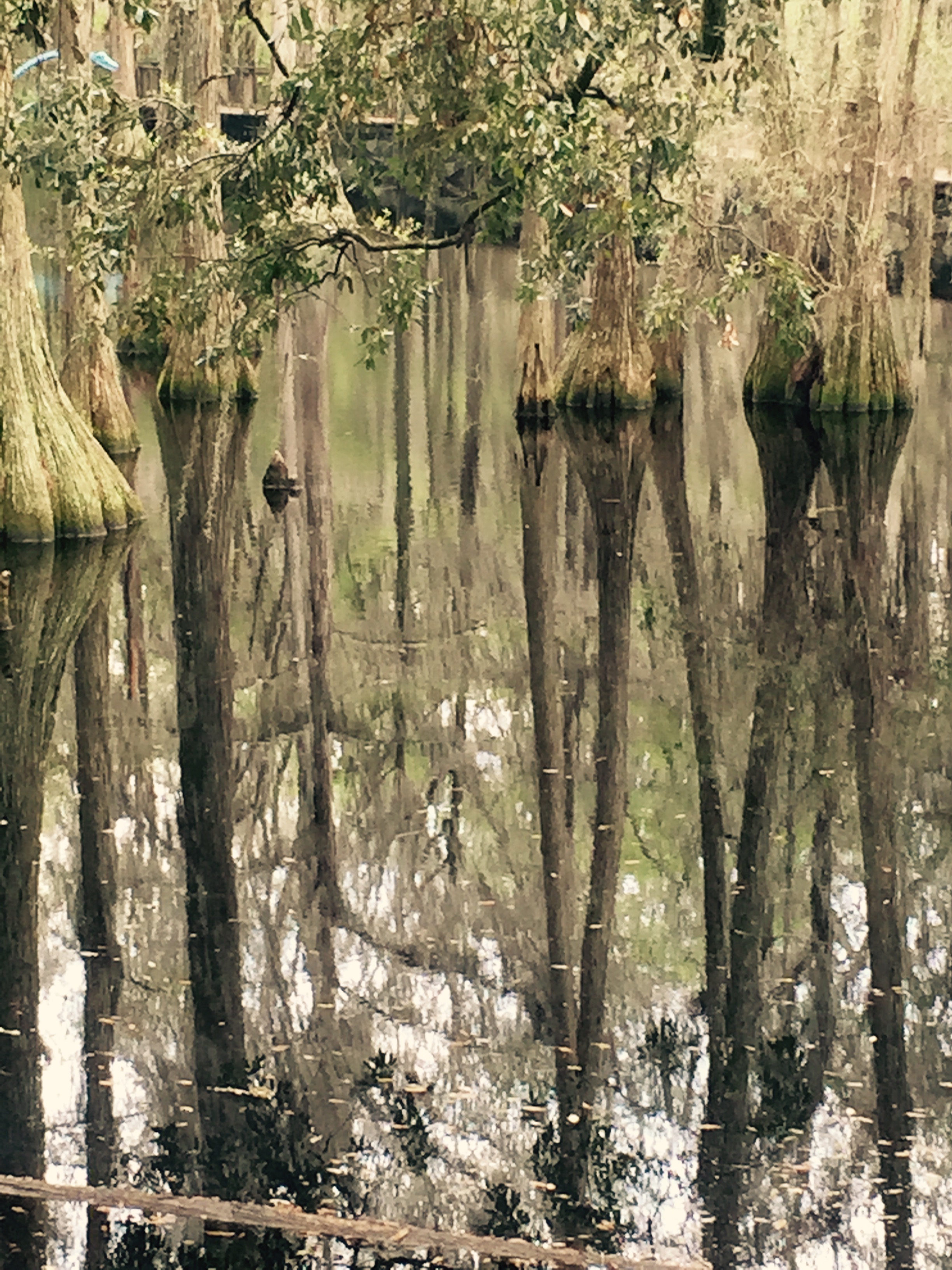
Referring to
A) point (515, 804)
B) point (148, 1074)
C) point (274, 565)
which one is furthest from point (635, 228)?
point (148, 1074)

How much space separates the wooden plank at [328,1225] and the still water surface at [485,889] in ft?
0.23

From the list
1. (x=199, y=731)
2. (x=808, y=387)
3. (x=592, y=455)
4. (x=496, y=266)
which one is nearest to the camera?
(x=199, y=731)

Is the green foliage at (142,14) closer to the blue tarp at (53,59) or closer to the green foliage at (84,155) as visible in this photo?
the blue tarp at (53,59)

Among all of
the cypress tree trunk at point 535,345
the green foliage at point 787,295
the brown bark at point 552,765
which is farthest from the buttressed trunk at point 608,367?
the brown bark at point 552,765

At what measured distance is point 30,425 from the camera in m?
15.4

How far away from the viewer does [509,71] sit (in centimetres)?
1244

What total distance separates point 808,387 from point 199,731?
1905 centimetres

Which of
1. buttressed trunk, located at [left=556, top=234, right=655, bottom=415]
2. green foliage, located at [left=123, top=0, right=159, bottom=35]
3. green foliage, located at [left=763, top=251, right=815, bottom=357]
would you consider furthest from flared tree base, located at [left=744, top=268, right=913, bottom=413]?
green foliage, located at [left=123, top=0, right=159, bottom=35]

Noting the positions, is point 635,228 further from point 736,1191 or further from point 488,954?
point 736,1191

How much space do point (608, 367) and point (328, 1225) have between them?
72.7ft

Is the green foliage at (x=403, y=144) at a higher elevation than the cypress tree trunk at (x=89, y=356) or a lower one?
higher

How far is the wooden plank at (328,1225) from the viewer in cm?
497

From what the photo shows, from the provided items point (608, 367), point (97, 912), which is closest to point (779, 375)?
point (608, 367)

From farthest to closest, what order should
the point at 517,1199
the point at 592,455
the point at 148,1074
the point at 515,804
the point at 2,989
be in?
1. the point at 592,455
2. the point at 515,804
3. the point at 2,989
4. the point at 148,1074
5. the point at 517,1199
